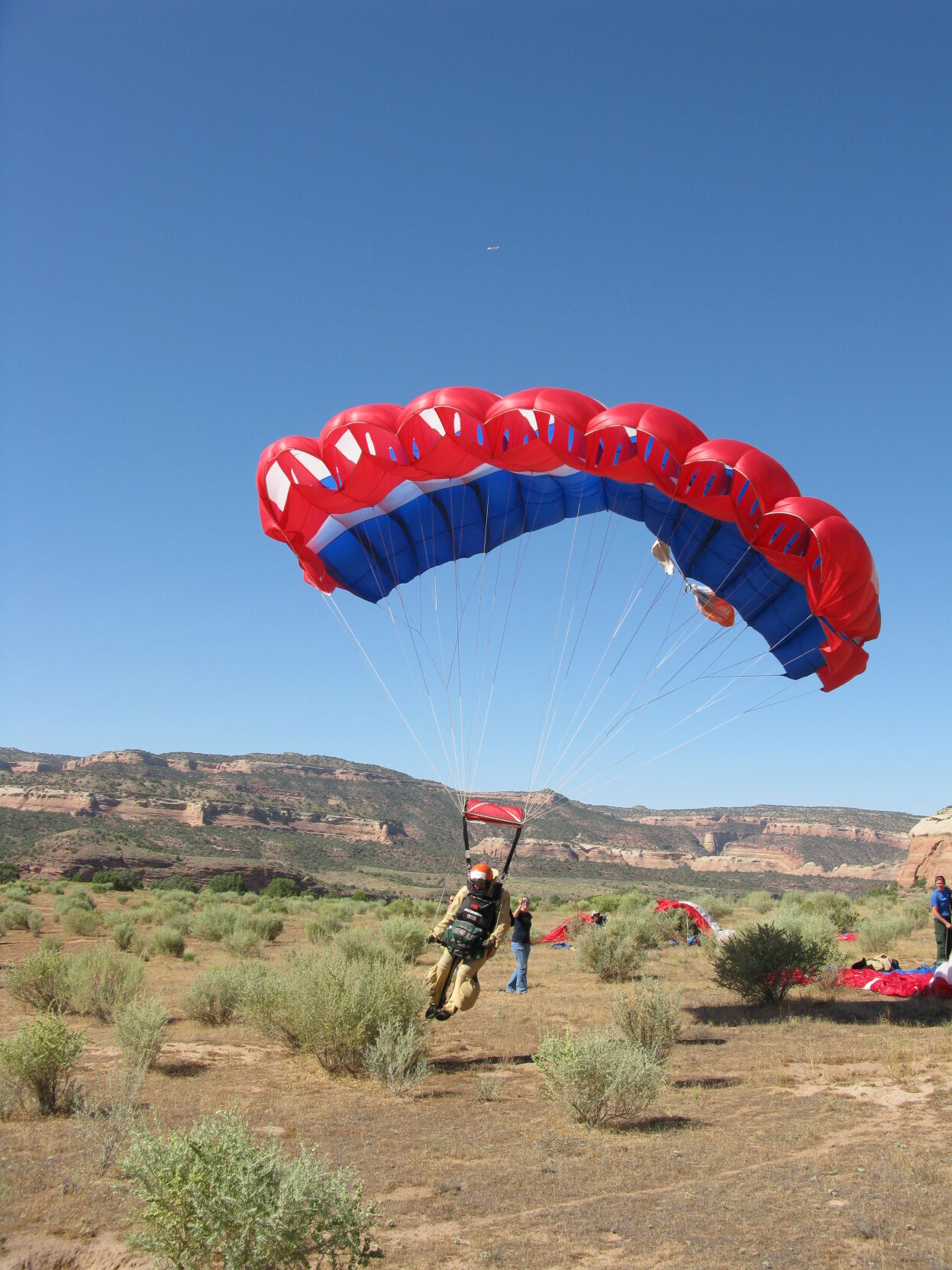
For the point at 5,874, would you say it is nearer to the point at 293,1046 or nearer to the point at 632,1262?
the point at 293,1046

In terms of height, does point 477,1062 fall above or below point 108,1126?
below

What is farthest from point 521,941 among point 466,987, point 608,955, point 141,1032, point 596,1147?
point 596,1147

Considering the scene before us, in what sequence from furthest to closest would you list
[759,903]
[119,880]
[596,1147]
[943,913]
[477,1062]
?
[119,880]
[759,903]
[943,913]
[477,1062]
[596,1147]

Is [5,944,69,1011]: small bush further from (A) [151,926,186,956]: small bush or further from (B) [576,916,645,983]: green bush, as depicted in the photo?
(B) [576,916,645,983]: green bush

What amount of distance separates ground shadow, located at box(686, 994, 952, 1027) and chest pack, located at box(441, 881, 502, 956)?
14.7 feet

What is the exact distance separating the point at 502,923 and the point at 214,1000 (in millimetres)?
5150

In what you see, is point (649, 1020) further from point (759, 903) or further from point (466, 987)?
point (759, 903)

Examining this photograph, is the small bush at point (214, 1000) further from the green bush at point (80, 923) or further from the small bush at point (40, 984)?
the green bush at point (80, 923)

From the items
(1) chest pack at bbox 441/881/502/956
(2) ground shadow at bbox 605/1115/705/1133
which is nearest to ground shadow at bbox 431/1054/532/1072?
(1) chest pack at bbox 441/881/502/956

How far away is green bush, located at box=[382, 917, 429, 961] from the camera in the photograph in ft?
54.0

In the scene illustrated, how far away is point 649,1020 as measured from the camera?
8.70m

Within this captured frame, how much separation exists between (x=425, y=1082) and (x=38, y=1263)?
15.6 feet

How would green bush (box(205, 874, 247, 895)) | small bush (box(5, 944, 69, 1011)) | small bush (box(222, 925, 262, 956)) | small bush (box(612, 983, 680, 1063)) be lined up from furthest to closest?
green bush (box(205, 874, 247, 895)), small bush (box(222, 925, 262, 956)), small bush (box(5, 944, 69, 1011)), small bush (box(612, 983, 680, 1063))

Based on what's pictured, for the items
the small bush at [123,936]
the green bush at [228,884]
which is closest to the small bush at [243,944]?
the small bush at [123,936]
